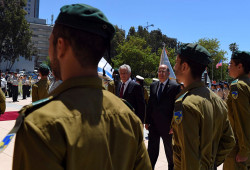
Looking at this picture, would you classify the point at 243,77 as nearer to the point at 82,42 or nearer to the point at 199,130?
the point at 199,130

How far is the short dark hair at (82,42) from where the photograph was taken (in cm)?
122

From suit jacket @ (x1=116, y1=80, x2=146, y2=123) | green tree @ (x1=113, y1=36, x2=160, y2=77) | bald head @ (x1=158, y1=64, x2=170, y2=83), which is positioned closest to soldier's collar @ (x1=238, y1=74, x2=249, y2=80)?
bald head @ (x1=158, y1=64, x2=170, y2=83)

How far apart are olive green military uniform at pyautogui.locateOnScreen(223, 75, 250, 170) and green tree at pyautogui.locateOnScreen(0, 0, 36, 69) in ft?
150

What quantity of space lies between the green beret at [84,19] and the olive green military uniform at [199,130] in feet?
3.98

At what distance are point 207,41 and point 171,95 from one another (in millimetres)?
59012

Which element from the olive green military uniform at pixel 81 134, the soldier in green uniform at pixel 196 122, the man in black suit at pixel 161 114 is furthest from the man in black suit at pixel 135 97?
the olive green military uniform at pixel 81 134

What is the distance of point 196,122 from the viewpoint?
217cm

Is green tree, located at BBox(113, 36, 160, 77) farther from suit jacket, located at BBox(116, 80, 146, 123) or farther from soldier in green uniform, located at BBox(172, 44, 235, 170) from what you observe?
soldier in green uniform, located at BBox(172, 44, 235, 170)

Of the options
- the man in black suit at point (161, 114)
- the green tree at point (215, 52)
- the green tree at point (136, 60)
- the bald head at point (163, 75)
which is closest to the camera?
the man in black suit at point (161, 114)

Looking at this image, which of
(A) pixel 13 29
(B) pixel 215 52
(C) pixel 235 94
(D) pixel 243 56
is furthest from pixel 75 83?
(B) pixel 215 52

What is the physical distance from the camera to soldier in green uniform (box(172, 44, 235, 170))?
84.7 inches

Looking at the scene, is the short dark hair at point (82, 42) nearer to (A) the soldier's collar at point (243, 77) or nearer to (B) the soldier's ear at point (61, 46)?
(B) the soldier's ear at point (61, 46)

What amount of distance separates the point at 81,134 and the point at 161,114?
397cm

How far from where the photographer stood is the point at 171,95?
199 inches
